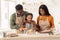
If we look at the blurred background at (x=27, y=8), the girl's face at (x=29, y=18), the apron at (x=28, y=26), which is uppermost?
the blurred background at (x=27, y=8)

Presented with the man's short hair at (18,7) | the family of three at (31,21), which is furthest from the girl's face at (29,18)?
the man's short hair at (18,7)

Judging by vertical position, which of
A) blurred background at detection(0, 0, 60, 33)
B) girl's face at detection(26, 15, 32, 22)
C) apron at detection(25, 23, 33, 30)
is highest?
blurred background at detection(0, 0, 60, 33)

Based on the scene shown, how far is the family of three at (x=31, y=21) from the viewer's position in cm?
134

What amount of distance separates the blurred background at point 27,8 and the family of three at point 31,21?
0.10ft

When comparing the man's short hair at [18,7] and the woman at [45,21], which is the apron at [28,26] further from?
the man's short hair at [18,7]

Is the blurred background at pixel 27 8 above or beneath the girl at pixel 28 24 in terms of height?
above

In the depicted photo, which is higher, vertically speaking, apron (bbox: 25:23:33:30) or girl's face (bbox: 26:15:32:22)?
girl's face (bbox: 26:15:32:22)

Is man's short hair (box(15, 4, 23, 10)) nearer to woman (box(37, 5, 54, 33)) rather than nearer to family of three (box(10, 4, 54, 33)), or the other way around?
family of three (box(10, 4, 54, 33))

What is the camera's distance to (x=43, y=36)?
4.41 feet

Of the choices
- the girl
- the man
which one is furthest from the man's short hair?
the girl

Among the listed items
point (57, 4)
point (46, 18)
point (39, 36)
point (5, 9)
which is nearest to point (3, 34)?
point (5, 9)

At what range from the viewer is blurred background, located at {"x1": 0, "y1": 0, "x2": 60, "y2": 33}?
132 cm

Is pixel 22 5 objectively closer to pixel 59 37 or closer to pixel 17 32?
pixel 17 32

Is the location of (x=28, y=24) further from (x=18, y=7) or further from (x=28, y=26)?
(x=18, y=7)
